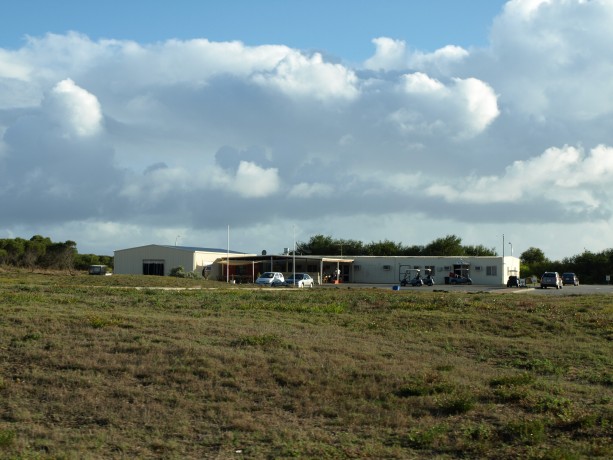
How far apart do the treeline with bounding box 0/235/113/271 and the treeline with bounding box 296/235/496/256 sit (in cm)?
3609

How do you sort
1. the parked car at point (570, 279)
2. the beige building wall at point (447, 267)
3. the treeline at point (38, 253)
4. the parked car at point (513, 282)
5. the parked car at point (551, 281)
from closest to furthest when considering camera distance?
the parked car at point (551, 281) → the parked car at point (513, 282) → the parked car at point (570, 279) → the beige building wall at point (447, 267) → the treeline at point (38, 253)

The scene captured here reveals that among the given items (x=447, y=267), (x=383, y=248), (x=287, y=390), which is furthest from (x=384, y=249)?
(x=287, y=390)

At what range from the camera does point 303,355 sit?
15797 millimetres

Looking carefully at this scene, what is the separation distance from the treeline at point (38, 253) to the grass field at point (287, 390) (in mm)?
72248

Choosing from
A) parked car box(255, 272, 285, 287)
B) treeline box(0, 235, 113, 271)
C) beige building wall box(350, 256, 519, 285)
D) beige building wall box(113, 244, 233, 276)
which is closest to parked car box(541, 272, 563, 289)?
beige building wall box(350, 256, 519, 285)

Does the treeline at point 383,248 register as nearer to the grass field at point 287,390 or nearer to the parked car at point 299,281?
the parked car at point 299,281

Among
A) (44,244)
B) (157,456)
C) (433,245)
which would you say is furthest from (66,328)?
(433,245)

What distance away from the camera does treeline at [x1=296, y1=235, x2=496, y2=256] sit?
116131mm

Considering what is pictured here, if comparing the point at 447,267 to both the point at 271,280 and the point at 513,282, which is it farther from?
the point at 271,280

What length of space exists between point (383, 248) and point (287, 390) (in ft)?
349

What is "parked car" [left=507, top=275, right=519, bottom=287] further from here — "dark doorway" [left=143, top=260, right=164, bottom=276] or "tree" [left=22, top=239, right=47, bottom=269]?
"tree" [left=22, top=239, right=47, bottom=269]

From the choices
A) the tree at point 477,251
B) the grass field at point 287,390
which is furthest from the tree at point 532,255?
the grass field at point 287,390

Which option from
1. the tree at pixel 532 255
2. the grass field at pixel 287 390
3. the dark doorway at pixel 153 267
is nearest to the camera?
the grass field at pixel 287 390

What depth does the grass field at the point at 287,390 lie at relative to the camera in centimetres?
1005
